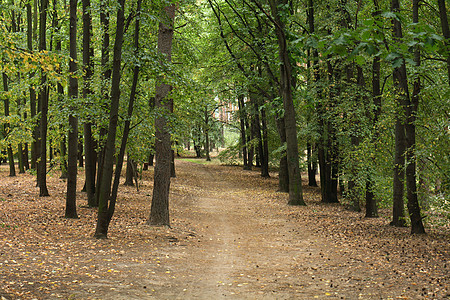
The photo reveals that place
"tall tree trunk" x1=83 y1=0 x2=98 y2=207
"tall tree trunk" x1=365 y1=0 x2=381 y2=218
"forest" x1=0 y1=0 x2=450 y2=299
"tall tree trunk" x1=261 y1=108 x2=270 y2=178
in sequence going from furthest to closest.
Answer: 1. "tall tree trunk" x1=261 y1=108 x2=270 y2=178
2. "tall tree trunk" x1=365 y1=0 x2=381 y2=218
3. "tall tree trunk" x1=83 y1=0 x2=98 y2=207
4. "forest" x1=0 y1=0 x2=450 y2=299

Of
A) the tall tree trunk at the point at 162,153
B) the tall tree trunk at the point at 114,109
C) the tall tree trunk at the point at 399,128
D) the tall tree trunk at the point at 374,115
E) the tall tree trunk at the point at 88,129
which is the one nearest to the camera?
the tall tree trunk at the point at 114,109

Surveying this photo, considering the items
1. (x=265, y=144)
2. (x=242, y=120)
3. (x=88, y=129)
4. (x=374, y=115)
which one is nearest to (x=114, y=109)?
(x=88, y=129)

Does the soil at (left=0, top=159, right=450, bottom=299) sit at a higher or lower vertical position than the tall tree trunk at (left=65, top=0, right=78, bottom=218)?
lower

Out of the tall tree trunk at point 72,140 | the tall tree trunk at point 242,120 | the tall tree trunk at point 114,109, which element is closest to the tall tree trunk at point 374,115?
the tall tree trunk at point 114,109

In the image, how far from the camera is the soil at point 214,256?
609cm

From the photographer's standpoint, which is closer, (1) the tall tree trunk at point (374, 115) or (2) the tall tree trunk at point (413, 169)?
(2) the tall tree trunk at point (413, 169)

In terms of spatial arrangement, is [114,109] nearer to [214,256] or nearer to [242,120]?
[214,256]

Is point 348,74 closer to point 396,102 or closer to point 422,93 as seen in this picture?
point 396,102

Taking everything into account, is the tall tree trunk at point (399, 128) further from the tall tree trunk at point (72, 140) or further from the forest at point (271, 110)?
the tall tree trunk at point (72, 140)

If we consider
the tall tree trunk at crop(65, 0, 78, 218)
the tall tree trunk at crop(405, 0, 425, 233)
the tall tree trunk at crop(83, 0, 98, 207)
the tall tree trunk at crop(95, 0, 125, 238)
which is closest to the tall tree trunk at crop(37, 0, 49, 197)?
the tall tree trunk at crop(83, 0, 98, 207)

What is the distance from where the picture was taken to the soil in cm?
609

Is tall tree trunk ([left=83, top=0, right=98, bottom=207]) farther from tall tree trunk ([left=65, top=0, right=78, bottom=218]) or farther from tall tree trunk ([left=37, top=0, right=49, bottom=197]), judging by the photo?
tall tree trunk ([left=37, top=0, right=49, bottom=197])

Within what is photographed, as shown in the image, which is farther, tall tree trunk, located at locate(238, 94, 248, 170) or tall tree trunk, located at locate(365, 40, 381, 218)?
tall tree trunk, located at locate(238, 94, 248, 170)

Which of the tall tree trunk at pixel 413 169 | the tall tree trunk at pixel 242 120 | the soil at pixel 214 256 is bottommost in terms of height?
the soil at pixel 214 256
